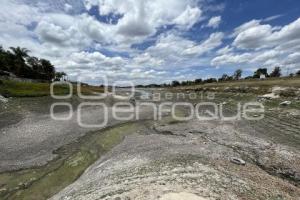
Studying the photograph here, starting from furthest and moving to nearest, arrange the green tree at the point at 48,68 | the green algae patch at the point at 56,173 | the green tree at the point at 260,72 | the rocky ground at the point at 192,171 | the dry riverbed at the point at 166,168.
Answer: the green tree at the point at 260,72 < the green tree at the point at 48,68 < the green algae patch at the point at 56,173 < the dry riverbed at the point at 166,168 < the rocky ground at the point at 192,171

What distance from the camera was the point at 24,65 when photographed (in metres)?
97.9

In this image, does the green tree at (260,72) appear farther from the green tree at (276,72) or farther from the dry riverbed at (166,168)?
the dry riverbed at (166,168)

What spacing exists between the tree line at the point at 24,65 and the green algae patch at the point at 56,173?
68.8 meters

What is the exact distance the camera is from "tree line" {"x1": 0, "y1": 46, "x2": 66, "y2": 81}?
88.2 metres

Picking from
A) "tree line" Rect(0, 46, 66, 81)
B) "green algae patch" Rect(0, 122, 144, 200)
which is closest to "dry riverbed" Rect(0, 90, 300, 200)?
"green algae patch" Rect(0, 122, 144, 200)

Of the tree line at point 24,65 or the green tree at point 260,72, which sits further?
the green tree at point 260,72

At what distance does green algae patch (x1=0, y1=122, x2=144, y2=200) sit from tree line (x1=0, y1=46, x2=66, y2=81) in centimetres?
6876

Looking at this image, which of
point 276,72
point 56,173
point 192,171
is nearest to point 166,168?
point 192,171

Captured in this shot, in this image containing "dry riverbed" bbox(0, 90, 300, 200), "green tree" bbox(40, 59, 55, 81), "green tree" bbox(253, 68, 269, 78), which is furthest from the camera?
"green tree" bbox(253, 68, 269, 78)

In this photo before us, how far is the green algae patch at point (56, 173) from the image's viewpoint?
1229cm

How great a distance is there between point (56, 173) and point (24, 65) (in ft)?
317

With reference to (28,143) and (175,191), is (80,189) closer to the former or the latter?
(175,191)

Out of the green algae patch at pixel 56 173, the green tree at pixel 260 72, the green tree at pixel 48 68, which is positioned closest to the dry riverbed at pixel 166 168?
the green algae patch at pixel 56 173

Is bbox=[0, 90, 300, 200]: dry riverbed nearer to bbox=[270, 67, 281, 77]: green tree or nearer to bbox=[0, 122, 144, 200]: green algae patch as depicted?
bbox=[0, 122, 144, 200]: green algae patch
